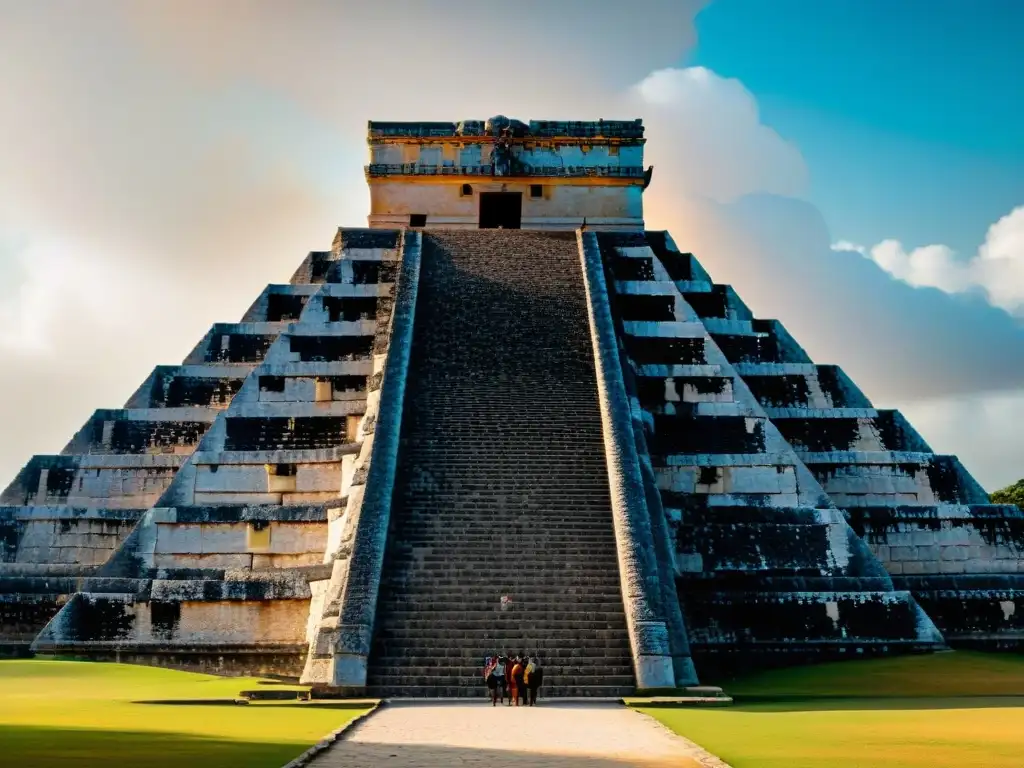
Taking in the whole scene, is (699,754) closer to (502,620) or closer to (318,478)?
(502,620)

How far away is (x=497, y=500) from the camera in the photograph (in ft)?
51.8

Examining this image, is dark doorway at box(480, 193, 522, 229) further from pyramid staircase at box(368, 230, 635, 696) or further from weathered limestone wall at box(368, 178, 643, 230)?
pyramid staircase at box(368, 230, 635, 696)

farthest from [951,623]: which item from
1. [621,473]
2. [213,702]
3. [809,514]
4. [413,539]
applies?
[213,702]

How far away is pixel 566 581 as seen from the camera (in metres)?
14.4

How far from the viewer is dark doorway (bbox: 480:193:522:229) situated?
28.0 metres

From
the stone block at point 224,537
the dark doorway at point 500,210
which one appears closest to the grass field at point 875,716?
the stone block at point 224,537

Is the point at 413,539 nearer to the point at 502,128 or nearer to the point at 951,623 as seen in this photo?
the point at 951,623

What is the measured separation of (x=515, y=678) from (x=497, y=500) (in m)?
4.01

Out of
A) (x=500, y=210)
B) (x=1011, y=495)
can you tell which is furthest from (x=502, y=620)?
(x=1011, y=495)

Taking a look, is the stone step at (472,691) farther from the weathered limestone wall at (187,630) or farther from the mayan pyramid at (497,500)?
the weathered limestone wall at (187,630)

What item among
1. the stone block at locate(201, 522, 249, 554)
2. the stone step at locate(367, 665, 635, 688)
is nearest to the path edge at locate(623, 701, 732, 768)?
the stone step at locate(367, 665, 635, 688)

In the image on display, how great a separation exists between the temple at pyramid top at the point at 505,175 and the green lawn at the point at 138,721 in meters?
15.4

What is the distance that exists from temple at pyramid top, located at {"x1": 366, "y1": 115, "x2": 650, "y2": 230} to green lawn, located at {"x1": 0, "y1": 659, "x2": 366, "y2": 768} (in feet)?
50.4

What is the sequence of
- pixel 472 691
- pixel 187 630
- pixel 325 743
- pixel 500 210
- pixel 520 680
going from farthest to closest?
1. pixel 500 210
2. pixel 187 630
3. pixel 472 691
4. pixel 520 680
5. pixel 325 743
